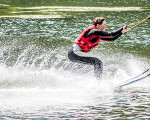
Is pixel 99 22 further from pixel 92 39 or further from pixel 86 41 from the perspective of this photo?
pixel 86 41

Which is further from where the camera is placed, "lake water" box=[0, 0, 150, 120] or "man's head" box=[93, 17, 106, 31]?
"man's head" box=[93, 17, 106, 31]

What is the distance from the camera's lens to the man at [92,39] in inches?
424

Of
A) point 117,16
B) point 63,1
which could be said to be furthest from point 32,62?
point 63,1

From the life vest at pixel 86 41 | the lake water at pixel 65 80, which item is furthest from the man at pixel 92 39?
the lake water at pixel 65 80

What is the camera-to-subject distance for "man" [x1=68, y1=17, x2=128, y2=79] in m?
10.8

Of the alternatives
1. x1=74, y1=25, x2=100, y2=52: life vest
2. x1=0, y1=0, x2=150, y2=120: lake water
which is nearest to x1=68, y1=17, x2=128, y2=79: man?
x1=74, y1=25, x2=100, y2=52: life vest

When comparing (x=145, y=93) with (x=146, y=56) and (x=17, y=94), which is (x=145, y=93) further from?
(x=146, y=56)

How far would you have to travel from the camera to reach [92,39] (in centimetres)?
1089

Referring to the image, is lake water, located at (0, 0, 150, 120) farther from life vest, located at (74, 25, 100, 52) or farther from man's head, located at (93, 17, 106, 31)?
man's head, located at (93, 17, 106, 31)

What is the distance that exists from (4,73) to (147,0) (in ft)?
156

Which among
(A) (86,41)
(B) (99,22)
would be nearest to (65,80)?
(A) (86,41)

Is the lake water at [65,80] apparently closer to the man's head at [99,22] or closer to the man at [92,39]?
the man at [92,39]

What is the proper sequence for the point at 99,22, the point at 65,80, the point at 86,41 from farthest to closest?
the point at 65,80, the point at 86,41, the point at 99,22

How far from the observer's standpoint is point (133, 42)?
2323cm
